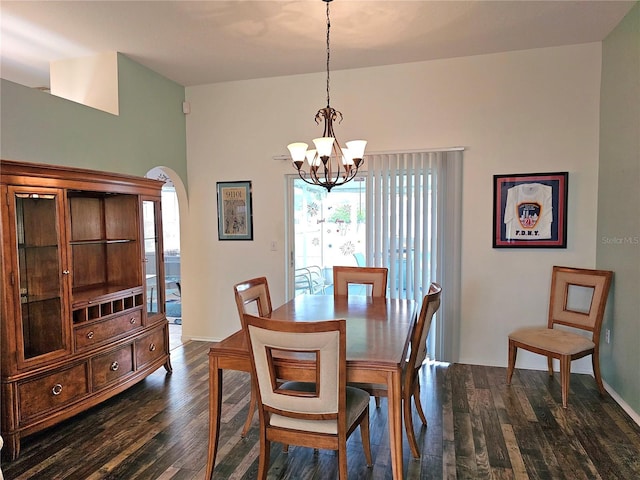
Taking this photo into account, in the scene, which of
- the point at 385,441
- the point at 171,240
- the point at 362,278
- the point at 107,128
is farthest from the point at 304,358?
the point at 171,240

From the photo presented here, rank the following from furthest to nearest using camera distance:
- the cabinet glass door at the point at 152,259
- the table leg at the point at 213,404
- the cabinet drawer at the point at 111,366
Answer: the cabinet glass door at the point at 152,259 → the cabinet drawer at the point at 111,366 → the table leg at the point at 213,404

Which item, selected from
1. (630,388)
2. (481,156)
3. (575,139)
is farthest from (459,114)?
(630,388)

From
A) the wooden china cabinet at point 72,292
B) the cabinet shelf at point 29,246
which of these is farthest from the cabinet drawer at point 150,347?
the cabinet shelf at point 29,246

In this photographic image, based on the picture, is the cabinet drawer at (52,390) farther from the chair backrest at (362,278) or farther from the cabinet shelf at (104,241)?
the chair backrest at (362,278)

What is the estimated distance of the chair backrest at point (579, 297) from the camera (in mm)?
3070

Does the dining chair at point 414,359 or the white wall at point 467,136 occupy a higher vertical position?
the white wall at point 467,136

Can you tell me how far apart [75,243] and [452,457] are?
2.99 metres

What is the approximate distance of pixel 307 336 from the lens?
66.7 inches

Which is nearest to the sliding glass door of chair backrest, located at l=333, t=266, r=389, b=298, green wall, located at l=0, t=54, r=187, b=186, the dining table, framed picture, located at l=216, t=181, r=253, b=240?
framed picture, located at l=216, t=181, r=253, b=240

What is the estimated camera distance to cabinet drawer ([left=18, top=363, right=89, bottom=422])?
240cm

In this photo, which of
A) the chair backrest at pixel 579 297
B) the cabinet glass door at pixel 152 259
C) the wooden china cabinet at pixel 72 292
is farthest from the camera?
the cabinet glass door at pixel 152 259

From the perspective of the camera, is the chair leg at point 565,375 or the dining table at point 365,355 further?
the chair leg at point 565,375

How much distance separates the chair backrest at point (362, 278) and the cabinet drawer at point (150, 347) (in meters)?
1.61

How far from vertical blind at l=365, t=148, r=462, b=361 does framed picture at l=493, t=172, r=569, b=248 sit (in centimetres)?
36
